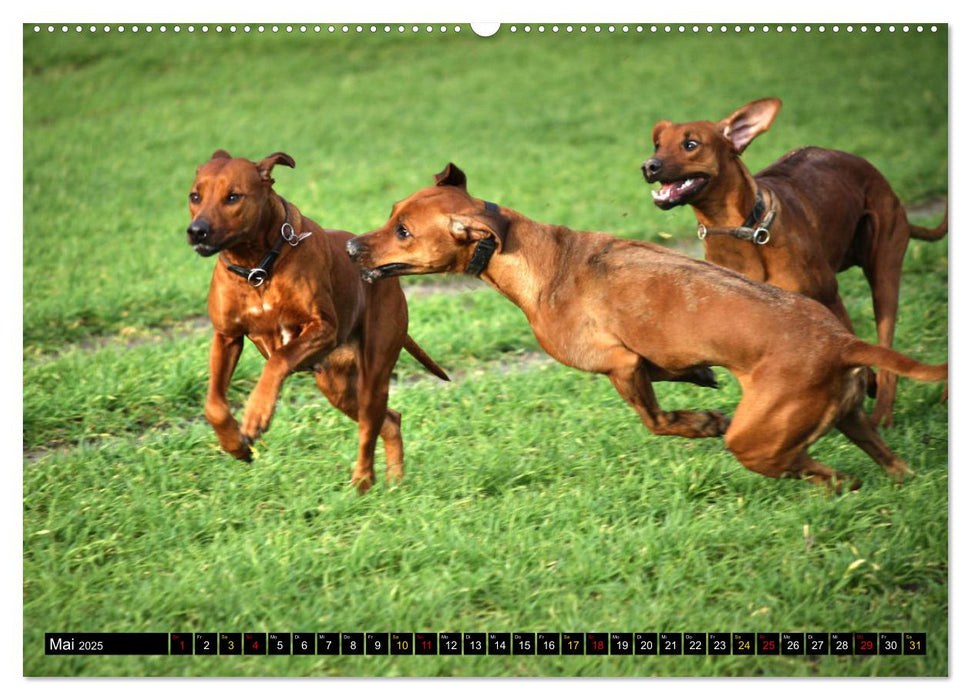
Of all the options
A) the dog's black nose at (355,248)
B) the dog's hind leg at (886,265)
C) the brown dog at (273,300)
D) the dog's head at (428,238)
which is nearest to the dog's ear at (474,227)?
the dog's head at (428,238)

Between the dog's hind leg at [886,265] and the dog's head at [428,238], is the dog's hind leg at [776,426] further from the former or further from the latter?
the dog's hind leg at [886,265]

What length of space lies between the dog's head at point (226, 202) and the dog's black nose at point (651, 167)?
1.89m

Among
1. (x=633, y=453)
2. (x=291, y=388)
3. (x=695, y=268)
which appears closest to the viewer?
(x=695, y=268)

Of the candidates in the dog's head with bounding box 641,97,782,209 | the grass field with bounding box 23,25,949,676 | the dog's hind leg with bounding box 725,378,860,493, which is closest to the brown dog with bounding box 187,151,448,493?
the grass field with bounding box 23,25,949,676

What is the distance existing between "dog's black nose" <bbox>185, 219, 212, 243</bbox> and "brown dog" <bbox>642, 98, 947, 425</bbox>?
2304mm

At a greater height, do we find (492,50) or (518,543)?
(492,50)

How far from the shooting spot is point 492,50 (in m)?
10.0

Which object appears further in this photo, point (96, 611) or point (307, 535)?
point (307, 535)

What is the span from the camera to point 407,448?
633 centimetres

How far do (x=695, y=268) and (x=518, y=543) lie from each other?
4.74 feet

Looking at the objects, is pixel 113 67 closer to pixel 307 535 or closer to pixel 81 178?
pixel 81 178

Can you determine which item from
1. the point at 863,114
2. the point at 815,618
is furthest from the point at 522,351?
the point at 863,114

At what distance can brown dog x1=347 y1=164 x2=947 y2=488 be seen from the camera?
4.65m

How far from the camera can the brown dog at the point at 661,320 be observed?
15.3 feet
